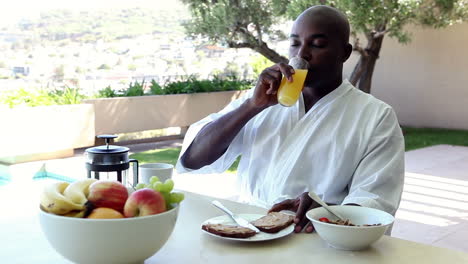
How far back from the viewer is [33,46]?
39.2ft

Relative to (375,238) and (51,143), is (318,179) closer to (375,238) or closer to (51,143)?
(375,238)

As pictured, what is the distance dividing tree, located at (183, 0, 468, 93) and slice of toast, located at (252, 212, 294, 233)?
639 centimetres

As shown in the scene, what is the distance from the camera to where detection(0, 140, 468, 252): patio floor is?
3.41 m

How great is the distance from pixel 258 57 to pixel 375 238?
11028 millimetres

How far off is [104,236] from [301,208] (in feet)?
1.95

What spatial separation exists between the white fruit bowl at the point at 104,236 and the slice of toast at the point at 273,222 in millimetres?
339

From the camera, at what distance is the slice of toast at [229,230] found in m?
1.36

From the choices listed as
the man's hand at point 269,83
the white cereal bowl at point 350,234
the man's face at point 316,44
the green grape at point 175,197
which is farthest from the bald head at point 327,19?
the green grape at point 175,197

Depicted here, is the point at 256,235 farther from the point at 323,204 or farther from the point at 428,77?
the point at 428,77

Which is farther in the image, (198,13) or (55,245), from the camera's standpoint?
(198,13)

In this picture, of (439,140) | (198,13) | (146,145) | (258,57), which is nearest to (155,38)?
(258,57)

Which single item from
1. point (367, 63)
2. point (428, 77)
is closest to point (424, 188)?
point (367, 63)

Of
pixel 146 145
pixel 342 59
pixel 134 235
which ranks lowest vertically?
pixel 146 145

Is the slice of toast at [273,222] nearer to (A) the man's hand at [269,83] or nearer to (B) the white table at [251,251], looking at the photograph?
(B) the white table at [251,251]
